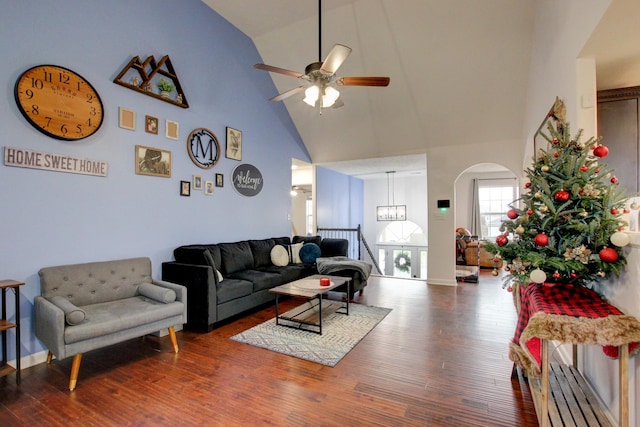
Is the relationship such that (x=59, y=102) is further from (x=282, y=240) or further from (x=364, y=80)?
(x=282, y=240)

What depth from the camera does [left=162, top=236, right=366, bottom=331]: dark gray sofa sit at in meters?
3.44

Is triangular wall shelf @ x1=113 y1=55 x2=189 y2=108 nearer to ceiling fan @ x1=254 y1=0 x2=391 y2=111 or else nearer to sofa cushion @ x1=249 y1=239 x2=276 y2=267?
ceiling fan @ x1=254 y1=0 x2=391 y2=111

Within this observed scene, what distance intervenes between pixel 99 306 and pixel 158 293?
48cm

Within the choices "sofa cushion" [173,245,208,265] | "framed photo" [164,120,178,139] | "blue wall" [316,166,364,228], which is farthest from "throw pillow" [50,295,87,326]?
"blue wall" [316,166,364,228]

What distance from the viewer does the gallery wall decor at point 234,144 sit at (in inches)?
188

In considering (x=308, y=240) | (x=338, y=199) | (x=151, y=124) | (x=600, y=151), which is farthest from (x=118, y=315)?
(x=338, y=199)

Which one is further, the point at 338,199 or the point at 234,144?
the point at 338,199

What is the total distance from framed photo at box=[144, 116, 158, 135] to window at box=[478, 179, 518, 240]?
326 inches

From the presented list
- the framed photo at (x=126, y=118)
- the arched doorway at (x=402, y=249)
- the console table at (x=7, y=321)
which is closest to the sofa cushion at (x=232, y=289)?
the console table at (x=7, y=321)

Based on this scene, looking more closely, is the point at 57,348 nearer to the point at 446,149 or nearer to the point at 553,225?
the point at 553,225

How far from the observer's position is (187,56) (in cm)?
410

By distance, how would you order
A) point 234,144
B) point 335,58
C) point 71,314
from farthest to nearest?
point 234,144 → point 335,58 → point 71,314

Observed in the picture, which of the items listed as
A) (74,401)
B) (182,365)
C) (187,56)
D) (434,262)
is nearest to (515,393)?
(182,365)

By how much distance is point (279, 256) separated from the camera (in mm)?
5066
